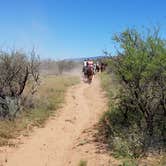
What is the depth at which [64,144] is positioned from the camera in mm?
11477

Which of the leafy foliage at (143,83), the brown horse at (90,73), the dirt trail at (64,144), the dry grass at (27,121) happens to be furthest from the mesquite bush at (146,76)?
the brown horse at (90,73)

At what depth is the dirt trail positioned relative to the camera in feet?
32.2

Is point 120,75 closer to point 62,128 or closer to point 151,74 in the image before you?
point 151,74

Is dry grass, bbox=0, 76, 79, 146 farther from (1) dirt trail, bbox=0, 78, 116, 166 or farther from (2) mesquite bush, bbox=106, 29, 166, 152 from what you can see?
(2) mesquite bush, bbox=106, 29, 166, 152

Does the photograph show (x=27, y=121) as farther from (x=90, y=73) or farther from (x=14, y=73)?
(x=90, y=73)

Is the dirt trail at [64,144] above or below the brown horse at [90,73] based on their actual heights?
below

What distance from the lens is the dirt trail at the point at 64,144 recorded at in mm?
9828

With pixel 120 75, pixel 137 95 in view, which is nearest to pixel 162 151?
pixel 137 95

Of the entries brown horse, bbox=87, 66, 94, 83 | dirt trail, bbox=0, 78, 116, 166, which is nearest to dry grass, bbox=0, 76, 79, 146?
dirt trail, bbox=0, 78, 116, 166

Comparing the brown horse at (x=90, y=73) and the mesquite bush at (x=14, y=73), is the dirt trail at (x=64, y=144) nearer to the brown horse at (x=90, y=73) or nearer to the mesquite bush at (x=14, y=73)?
the mesquite bush at (x=14, y=73)

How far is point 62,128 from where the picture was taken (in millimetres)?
13625

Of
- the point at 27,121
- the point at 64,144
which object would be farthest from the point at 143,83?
the point at 27,121

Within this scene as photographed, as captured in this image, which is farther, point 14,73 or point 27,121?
point 14,73

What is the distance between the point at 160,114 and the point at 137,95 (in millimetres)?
1310
